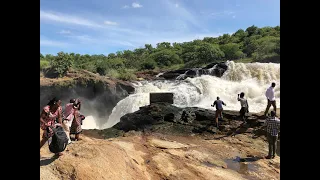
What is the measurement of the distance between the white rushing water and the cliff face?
149 centimetres

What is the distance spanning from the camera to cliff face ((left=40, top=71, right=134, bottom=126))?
→ 731 inches

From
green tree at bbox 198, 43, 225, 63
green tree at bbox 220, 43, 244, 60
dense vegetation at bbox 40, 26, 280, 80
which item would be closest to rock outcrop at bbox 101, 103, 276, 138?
dense vegetation at bbox 40, 26, 280, 80

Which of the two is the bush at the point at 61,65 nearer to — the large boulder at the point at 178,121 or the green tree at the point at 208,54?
the large boulder at the point at 178,121

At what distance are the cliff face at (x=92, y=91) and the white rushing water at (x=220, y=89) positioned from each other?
1490 mm

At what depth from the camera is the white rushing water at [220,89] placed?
51.6 ft

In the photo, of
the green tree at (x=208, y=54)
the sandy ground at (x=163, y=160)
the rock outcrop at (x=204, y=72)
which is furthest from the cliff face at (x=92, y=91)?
the green tree at (x=208, y=54)

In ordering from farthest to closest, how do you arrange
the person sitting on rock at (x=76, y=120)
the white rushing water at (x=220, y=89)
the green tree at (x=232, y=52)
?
the green tree at (x=232, y=52)
the white rushing water at (x=220, y=89)
the person sitting on rock at (x=76, y=120)

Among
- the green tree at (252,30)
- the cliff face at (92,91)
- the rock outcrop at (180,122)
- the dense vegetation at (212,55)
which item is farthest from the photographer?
the green tree at (252,30)

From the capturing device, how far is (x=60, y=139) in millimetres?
4910

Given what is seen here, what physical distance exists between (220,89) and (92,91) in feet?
30.5

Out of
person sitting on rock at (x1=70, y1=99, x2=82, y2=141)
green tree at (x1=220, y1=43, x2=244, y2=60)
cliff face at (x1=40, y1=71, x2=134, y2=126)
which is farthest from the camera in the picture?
green tree at (x1=220, y1=43, x2=244, y2=60)

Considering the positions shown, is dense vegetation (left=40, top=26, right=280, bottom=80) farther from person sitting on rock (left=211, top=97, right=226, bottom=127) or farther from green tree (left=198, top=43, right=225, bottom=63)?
person sitting on rock (left=211, top=97, right=226, bottom=127)

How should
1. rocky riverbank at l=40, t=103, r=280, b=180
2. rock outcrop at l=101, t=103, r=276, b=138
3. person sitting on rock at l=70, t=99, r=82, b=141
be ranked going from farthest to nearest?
rock outcrop at l=101, t=103, r=276, b=138 → person sitting on rock at l=70, t=99, r=82, b=141 → rocky riverbank at l=40, t=103, r=280, b=180
